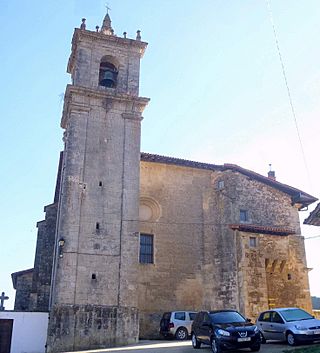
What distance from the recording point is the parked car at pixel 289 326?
1371 cm

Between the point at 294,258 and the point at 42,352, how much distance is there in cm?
1342

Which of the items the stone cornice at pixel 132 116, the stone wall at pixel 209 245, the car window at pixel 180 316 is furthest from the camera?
the stone cornice at pixel 132 116

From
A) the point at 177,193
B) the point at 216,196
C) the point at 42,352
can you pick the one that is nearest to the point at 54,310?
the point at 42,352

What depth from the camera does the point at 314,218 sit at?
14.6m

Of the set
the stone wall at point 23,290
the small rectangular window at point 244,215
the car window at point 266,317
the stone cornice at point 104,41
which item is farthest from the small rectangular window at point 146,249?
the stone cornice at point 104,41

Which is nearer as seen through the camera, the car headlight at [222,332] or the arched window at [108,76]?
the car headlight at [222,332]

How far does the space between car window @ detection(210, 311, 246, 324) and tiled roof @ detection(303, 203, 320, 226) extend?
3773 mm

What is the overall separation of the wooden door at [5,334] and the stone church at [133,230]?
1608 mm

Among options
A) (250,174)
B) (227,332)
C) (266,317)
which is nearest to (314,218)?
(266,317)

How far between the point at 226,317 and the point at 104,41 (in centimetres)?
1584

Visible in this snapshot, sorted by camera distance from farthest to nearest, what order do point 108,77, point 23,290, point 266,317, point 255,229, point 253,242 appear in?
point 23,290 < point 108,77 < point 255,229 < point 253,242 < point 266,317

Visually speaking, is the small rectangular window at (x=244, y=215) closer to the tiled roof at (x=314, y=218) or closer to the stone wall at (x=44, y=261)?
the stone wall at (x=44, y=261)

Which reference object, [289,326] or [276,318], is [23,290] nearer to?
[276,318]

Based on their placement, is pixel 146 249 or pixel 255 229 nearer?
pixel 255 229
